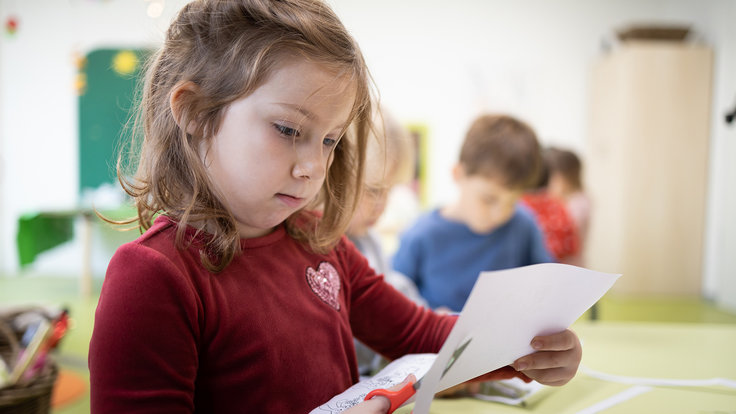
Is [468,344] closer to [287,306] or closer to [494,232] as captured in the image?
[287,306]

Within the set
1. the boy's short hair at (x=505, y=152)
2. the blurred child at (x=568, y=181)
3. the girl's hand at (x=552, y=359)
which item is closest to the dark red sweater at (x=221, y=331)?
the girl's hand at (x=552, y=359)

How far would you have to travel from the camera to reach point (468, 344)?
1.67ft

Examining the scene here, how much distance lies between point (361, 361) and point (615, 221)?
13.3ft

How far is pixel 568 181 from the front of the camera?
118 inches

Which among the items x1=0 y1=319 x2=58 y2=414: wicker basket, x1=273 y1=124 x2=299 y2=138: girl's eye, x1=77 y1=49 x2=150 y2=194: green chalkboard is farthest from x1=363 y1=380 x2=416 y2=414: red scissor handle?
x1=77 y1=49 x2=150 y2=194: green chalkboard

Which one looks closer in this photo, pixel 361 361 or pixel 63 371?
pixel 361 361

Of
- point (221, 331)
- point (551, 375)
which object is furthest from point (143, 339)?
point (551, 375)

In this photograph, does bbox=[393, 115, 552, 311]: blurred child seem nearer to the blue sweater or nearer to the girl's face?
the blue sweater

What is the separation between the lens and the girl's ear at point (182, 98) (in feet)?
1.93

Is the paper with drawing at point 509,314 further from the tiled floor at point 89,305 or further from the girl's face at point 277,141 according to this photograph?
the tiled floor at point 89,305

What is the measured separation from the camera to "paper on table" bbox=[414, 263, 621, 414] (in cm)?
49

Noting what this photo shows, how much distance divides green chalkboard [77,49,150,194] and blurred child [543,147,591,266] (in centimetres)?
286

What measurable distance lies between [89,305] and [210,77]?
368 cm

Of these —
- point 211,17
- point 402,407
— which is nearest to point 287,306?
point 402,407
